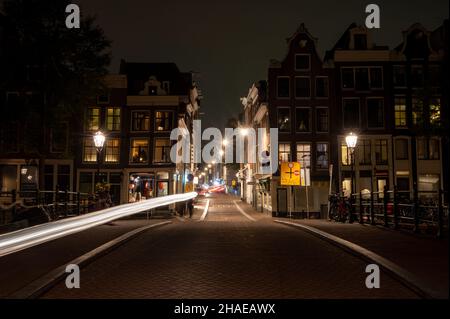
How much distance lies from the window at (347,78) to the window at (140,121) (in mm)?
18052

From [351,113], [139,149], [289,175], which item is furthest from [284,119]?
[139,149]

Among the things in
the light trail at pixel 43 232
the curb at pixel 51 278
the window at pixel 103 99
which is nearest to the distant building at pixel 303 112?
the window at pixel 103 99

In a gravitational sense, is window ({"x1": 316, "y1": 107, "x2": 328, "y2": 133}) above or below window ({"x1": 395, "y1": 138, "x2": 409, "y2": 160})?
above

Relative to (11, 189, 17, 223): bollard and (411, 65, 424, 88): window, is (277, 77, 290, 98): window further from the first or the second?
(11, 189, 17, 223): bollard

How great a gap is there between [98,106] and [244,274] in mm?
39409

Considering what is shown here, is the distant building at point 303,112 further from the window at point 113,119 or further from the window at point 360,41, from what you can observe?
the window at point 113,119

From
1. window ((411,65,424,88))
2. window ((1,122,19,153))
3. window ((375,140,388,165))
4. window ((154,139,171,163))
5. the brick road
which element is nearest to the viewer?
the brick road

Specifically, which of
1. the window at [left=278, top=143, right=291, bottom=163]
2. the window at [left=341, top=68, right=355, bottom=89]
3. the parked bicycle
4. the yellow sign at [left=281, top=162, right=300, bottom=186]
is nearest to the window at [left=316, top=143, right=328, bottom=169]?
the window at [left=278, top=143, right=291, bottom=163]

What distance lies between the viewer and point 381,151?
43.0 meters

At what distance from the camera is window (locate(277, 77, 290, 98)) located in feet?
143

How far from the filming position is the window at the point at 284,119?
1710 inches

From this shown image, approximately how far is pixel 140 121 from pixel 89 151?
5414 millimetres

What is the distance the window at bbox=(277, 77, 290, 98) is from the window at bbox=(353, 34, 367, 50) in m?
6.83
